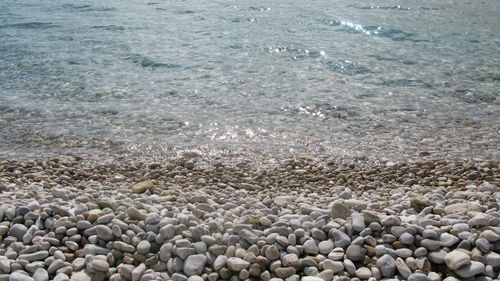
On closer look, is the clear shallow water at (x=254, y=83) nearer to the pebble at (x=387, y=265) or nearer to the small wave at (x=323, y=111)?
the small wave at (x=323, y=111)

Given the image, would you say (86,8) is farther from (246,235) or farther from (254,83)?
(246,235)

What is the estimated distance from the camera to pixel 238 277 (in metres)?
3.09

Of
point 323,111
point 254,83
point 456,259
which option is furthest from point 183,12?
point 456,259

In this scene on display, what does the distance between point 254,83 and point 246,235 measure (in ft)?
18.0

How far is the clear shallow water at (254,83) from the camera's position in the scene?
6328 mm

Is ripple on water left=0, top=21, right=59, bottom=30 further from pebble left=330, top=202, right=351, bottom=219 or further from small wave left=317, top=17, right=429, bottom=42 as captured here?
pebble left=330, top=202, right=351, bottom=219

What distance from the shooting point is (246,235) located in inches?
130

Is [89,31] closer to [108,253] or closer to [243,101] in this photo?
[243,101]

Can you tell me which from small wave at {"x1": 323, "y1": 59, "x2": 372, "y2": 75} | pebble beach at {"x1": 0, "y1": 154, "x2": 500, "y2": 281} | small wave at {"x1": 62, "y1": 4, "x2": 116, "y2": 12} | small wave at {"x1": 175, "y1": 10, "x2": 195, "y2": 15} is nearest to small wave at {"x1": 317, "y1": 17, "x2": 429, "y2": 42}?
small wave at {"x1": 323, "y1": 59, "x2": 372, "y2": 75}

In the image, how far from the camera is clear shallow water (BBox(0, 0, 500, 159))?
633 centimetres

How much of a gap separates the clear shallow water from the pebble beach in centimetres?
189

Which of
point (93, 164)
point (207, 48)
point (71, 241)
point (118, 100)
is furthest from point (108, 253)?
point (207, 48)

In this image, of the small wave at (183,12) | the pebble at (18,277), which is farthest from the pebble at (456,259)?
the small wave at (183,12)

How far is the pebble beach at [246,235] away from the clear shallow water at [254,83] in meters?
1.89
